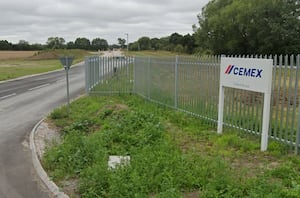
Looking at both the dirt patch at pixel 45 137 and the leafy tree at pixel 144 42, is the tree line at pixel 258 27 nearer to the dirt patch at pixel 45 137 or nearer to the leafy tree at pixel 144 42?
the dirt patch at pixel 45 137

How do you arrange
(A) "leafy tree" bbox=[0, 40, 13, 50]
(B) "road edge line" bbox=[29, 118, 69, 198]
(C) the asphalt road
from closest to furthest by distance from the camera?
(B) "road edge line" bbox=[29, 118, 69, 198]
(C) the asphalt road
(A) "leafy tree" bbox=[0, 40, 13, 50]

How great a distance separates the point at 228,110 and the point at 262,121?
1337 millimetres

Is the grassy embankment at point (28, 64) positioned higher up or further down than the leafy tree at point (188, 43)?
further down

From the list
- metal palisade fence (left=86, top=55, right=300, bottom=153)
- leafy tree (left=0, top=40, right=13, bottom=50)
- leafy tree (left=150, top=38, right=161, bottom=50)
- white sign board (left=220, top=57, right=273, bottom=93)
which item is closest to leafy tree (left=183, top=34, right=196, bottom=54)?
leafy tree (left=150, top=38, right=161, bottom=50)

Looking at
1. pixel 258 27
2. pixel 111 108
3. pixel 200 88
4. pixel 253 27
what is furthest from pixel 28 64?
pixel 200 88

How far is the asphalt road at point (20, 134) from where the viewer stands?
627 cm

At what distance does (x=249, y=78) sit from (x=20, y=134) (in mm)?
6481

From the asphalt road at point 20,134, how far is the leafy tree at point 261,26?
2986 cm

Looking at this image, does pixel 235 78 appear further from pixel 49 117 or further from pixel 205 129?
pixel 49 117

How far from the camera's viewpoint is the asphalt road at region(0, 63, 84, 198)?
627cm

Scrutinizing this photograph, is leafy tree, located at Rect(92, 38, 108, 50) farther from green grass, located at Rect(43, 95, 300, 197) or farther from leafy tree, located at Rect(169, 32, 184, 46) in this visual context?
green grass, located at Rect(43, 95, 300, 197)

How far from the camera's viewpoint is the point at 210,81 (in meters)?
9.60

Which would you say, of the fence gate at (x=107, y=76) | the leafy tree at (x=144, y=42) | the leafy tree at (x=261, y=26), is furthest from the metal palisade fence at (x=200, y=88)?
the leafy tree at (x=144, y=42)

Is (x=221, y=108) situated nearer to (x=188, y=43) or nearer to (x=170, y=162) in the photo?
(x=170, y=162)
